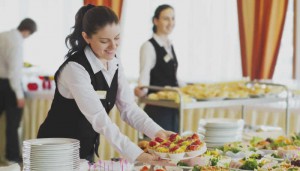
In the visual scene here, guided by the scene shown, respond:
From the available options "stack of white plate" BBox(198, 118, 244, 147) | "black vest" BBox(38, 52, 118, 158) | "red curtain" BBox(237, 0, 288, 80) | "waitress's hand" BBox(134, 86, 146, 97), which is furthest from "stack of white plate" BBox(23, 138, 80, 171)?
"red curtain" BBox(237, 0, 288, 80)

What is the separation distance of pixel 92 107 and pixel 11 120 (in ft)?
12.7

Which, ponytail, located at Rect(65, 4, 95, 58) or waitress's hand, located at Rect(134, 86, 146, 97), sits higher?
ponytail, located at Rect(65, 4, 95, 58)

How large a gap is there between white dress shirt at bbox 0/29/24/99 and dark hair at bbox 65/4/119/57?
3.27 meters

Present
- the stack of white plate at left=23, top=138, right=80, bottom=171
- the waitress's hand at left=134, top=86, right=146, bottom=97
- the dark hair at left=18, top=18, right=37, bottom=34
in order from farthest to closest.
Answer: the dark hair at left=18, top=18, right=37, bottom=34 < the waitress's hand at left=134, top=86, right=146, bottom=97 < the stack of white plate at left=23, top=138, right=80, bottom=171

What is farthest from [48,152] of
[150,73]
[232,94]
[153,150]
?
[150,73]

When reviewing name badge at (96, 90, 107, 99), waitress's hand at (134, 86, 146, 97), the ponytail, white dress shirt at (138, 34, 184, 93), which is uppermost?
the ponytail

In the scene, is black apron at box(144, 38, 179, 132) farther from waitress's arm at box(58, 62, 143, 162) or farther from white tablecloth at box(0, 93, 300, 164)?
waitress's arm at box(58, 62, 143, 162)

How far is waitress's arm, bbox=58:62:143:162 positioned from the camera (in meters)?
2.24

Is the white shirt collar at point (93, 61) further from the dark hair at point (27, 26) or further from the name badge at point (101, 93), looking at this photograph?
the dark hair at point (27, 26)

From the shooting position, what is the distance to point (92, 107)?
229cm

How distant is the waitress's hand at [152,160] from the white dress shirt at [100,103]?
0.02m

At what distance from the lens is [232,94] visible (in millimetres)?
3803

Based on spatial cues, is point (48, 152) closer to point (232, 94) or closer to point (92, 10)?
point (92, 10)

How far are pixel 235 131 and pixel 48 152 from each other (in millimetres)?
1307
